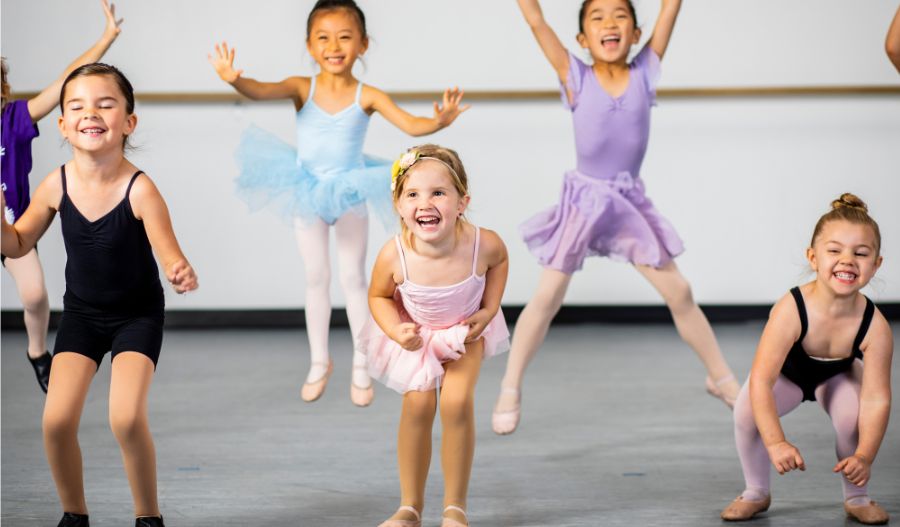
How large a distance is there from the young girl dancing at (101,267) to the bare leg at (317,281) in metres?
0.89

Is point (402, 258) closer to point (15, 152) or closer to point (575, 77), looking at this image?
point (575, 77)

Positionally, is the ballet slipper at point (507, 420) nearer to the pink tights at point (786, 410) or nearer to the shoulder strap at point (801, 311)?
the pink tights at point (786, 410)

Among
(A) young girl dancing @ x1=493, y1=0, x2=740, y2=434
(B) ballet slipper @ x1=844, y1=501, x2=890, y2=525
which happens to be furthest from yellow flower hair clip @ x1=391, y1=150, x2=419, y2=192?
(B) ballet slipper @ x1=844, y1=501, x2=890, y2=525

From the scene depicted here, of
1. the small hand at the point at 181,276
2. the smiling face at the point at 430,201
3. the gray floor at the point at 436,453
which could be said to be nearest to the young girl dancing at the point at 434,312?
the smiling face at the point at 430,201

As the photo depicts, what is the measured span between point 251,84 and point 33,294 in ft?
2.98

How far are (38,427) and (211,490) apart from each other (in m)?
0.94

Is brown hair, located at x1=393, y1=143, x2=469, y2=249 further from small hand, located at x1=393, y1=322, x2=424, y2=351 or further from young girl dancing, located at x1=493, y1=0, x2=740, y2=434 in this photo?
young girl dancing, located at x1=493, y1=0, x2=740, y2=434

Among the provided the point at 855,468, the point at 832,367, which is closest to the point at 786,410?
the point at 832,367

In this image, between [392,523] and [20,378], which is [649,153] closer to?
[20,378]

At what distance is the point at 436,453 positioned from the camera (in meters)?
3.12

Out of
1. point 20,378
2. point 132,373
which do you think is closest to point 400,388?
point 132,373

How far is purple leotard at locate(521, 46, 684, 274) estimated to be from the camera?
3.21 meters

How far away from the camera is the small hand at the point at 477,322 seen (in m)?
2.37

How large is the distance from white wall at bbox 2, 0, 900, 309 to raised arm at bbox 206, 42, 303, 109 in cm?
190
